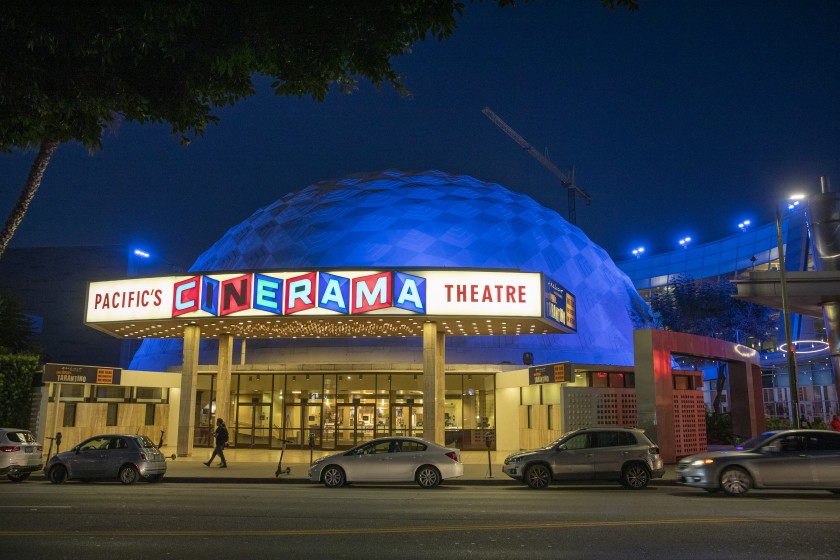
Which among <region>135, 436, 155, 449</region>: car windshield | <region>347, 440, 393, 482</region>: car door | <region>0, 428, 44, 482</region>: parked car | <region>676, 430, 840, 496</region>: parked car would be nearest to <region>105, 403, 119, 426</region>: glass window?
<region>0, 428, 44, 482</region>: parked car

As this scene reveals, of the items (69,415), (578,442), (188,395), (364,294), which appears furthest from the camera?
(69,415)

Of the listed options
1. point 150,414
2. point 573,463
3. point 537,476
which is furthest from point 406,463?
point 150,414

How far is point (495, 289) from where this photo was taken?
2428 cm

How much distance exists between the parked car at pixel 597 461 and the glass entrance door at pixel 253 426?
59.3 ft

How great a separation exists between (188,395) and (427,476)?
1267 centimetres

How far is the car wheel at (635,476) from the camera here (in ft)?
57.1

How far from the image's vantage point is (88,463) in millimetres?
18891

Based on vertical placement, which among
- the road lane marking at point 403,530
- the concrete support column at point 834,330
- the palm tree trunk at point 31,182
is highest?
the palm tree trunk at point 31,182

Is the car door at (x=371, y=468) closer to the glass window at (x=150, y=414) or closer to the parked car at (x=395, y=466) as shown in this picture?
the parked car at (x=395, y=466)

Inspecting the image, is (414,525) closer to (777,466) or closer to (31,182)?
(777,466)

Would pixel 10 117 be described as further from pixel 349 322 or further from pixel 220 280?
pixel 349 322

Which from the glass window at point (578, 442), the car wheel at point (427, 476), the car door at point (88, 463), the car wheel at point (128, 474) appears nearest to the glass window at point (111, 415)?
the car door at point (88, 463)

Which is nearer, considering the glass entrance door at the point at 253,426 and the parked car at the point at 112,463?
the parked car at the point at 112,463

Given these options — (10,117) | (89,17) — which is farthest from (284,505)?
(89,17)
